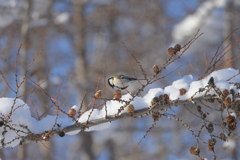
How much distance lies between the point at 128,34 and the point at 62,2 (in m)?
2.91

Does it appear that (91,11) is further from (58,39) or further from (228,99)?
(228,99)

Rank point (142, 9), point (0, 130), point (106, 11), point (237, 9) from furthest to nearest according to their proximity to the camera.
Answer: point (142, 9) < point (106, 11) < point (237, 9) < point (0, 130)

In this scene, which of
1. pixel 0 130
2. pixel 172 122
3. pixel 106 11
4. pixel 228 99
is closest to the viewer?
pixel 228 99

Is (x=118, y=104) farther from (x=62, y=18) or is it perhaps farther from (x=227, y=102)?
(x=62, y=18)

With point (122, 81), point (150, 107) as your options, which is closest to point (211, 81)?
point (150, 107)

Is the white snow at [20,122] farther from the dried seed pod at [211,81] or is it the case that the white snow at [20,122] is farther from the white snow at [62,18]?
the white snow at [62,18]

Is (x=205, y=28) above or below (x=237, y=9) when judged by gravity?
above

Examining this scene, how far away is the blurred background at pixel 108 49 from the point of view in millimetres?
6906

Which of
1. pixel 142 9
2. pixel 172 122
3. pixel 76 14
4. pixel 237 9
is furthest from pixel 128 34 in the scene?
pixel 237 9

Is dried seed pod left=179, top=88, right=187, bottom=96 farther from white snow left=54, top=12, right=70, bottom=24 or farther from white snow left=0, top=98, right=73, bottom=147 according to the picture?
white snow left=54, top=12, right=70, bottom=24

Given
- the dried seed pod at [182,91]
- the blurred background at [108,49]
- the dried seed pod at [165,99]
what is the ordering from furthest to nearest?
the blurred background at [108,49]
the dried seed pod at [182,91]
the dried seed pod at [165,99]

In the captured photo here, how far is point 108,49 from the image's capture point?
9.23 meters

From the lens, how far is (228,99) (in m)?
1.42

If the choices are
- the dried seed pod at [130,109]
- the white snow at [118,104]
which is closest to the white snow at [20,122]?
the white snow at [118,104]
